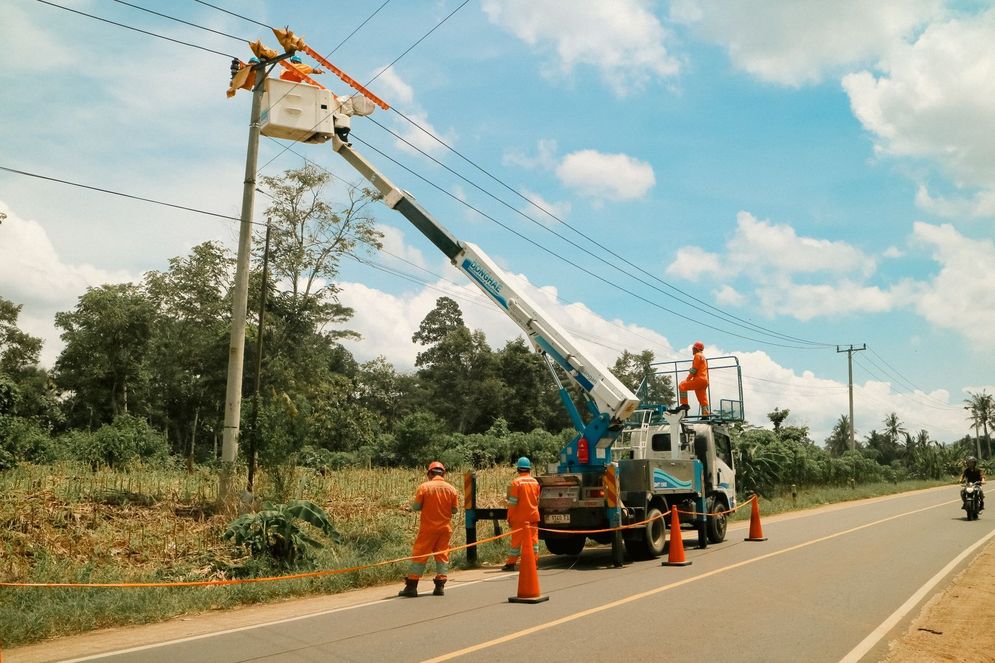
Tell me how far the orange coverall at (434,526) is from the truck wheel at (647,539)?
16.0 ft

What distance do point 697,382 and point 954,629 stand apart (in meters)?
8.93

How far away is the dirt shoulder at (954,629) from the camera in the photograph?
7.02 metres

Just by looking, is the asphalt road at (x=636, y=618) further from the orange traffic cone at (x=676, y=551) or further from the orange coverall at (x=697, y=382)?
the orange coverall at (x=697, y=382)

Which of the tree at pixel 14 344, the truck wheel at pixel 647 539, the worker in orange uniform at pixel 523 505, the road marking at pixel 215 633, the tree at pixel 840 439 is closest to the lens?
the road marking at pixel 215 633

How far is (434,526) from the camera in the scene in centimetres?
1029

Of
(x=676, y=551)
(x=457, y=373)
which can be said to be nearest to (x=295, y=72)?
(x=676, y=551)

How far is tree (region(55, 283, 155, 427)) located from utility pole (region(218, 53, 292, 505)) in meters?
40.1

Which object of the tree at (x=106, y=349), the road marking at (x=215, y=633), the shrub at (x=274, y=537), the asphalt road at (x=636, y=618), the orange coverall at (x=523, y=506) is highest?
the tree at (x=106, y=349)

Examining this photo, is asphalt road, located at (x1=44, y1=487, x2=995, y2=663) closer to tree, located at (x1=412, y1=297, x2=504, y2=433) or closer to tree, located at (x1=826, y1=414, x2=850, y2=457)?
tree, located at (x1=412, y1=297, x2=504, y2=433)

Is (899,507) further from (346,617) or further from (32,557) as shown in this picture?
(32,557)

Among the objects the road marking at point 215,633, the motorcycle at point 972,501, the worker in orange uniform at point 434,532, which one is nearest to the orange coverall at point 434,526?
the worker in orange uniform at point 434,532

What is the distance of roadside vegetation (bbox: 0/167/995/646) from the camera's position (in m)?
11.6

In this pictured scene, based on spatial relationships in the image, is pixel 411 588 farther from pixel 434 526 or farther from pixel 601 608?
pixel 601 608

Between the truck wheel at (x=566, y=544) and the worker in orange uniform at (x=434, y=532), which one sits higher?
the worker in orange uniform at (x=434, y=532)
